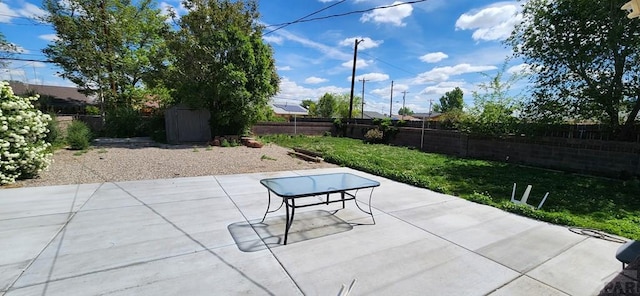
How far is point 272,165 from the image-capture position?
7773mm

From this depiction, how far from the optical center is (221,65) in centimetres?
1124

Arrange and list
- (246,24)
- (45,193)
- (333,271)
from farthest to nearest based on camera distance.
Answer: (246,24) → (45,193) → (333,271)

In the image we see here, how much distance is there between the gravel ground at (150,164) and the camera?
19.4 feet

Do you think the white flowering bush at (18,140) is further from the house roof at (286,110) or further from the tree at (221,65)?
the house roof at (286,110)

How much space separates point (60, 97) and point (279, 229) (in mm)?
32173

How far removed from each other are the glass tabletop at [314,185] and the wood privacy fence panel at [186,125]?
10.5 m

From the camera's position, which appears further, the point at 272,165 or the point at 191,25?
the point at 191,25

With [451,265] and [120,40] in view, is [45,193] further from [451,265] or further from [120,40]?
[120,40]

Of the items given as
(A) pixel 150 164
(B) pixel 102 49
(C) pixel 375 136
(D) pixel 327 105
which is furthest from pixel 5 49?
(D) pixel 327 105

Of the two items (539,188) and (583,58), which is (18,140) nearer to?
(539,188)

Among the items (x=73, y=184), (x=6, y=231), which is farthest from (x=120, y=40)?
(x=6, y=231)

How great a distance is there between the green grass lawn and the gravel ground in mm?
2084

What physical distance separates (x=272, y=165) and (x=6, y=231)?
16.8 ft

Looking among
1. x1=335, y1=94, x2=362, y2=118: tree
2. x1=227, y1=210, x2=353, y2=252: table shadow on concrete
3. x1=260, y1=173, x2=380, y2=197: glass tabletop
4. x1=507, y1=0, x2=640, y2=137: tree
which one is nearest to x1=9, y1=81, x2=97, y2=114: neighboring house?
x1=227, y1=210, x2=353, y2=252: table shadow on concrete
